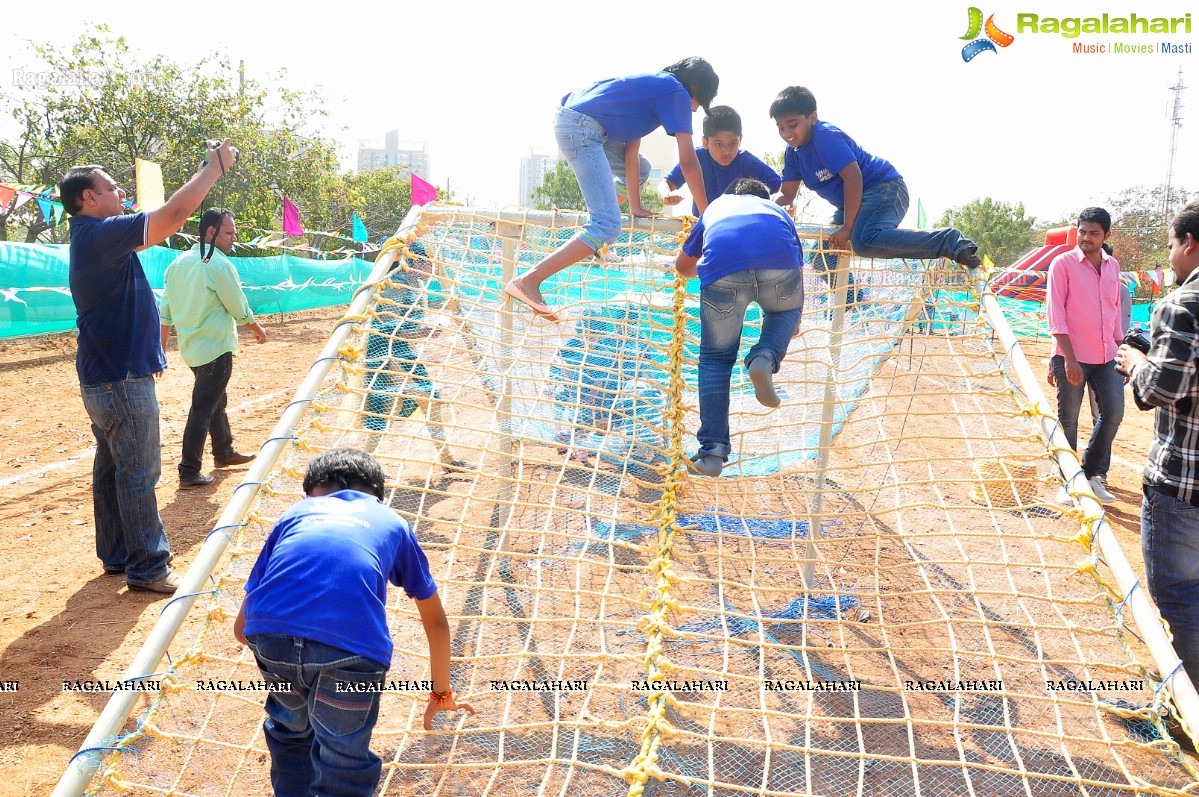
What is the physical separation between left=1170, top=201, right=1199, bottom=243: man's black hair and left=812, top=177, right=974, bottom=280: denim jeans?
1.17 meters

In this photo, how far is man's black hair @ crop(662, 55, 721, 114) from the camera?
347 cm

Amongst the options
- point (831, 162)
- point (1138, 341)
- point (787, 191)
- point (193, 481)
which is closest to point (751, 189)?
point (831, 162)

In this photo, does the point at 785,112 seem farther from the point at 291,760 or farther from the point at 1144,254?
the point at 1144,254

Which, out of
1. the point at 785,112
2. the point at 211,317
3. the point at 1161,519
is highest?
the point at 785,112

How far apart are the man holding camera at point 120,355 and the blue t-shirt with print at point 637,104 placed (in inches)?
56.7

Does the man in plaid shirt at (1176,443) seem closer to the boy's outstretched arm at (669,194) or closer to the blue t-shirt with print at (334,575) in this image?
the blue t-shirt with print at (334,575)

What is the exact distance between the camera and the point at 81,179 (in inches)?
119

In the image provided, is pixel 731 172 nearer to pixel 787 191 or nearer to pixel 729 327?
pixel 787 191

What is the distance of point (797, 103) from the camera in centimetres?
356

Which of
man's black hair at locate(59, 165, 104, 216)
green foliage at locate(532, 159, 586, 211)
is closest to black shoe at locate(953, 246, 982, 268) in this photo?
man's black hair at locate(59, 165, 104, 216)

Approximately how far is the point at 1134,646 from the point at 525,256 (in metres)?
3.24

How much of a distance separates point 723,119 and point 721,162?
0.26 metres

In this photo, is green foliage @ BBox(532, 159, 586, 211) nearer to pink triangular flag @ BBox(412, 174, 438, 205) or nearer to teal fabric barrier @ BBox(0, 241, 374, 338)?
teal fabric barrier @ BBox(0, 241, 374, 338)

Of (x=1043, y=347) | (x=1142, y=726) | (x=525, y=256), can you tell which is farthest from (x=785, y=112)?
(x=1043, y=347)
